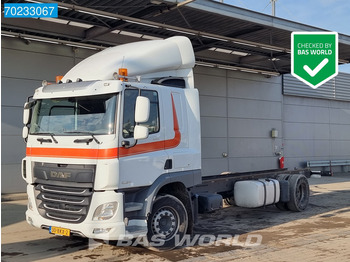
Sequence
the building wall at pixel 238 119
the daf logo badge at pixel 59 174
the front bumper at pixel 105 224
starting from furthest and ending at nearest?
the building wall at pixel 238 119, the daf logo badge at pixel 59 174, the front bumper at pixel 105 224

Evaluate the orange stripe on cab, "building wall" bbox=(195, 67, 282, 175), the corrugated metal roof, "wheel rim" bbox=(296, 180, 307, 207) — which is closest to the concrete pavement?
"wheel rim" bbox=(296, 180, 307, 207)

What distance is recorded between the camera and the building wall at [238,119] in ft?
55.8

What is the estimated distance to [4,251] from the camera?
21.4 ft

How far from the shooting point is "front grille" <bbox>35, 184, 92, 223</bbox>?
573cm

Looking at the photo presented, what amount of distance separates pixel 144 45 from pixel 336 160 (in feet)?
62.7

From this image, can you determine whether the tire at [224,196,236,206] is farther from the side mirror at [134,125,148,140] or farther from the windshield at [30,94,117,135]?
the windshield at [30,94,117,135]

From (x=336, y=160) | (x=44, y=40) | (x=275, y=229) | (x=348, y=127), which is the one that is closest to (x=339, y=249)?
(x=275, y=229)

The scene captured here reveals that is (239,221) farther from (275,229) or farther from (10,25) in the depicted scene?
(10,25)

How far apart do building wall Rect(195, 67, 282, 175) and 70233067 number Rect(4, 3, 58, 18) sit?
7697mm

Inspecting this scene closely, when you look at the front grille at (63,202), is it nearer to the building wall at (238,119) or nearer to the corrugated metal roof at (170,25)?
the corrugated metal roof at (170,25)

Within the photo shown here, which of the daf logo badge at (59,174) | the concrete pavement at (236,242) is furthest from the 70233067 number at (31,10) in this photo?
the daf logo badge at (59,174)

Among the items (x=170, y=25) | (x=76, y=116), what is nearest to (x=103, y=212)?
(x=76, y=116)

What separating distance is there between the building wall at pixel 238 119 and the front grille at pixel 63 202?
11085mm

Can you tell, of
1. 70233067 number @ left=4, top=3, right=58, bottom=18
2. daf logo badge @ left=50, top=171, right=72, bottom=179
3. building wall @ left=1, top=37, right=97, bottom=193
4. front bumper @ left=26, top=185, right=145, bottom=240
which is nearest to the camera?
front bumper @ left=26, top=185, right=145, bottom=240
